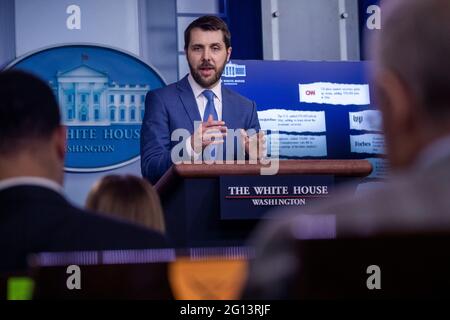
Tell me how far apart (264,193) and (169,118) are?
0.50 m

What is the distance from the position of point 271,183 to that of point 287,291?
6.21 feet

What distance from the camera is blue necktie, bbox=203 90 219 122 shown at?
3.00 meters

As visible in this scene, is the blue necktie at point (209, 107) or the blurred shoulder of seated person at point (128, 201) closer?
the blurred shoulder of seated person at point (128, 201)

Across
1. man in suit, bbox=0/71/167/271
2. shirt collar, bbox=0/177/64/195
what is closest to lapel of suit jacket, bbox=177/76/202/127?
man in suit, bbox=0/71/167/271

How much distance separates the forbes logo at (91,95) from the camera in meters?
2.76

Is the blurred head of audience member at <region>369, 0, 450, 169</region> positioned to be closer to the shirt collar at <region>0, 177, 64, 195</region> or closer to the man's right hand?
the shirt collar at <region>0, 177, 64, 195</region>

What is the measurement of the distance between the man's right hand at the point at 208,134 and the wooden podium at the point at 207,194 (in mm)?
Result: 122

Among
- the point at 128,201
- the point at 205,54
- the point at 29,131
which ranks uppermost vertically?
the point at 205,54

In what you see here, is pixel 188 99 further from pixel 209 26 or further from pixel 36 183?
pixel 36 183

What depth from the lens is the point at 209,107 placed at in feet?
9.94

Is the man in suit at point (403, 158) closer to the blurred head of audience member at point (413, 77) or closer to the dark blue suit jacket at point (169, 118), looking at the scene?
the blurred head of audience member at point (413, 77)

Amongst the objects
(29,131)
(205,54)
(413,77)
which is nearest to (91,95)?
(205,54)

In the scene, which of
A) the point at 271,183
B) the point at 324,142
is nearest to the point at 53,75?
the point at 271,183

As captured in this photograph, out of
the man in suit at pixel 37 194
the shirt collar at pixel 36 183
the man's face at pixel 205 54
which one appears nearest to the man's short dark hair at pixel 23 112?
the man in suit at pixel 37 194
